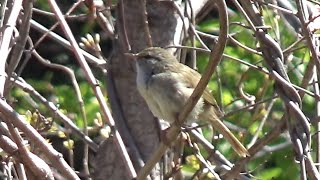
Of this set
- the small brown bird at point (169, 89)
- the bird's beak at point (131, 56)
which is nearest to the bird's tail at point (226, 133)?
the small brown bird at point (169, 89)

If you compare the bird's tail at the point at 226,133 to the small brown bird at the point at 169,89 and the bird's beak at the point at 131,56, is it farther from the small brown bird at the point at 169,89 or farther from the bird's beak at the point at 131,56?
the bird's beak at the point at 131,56

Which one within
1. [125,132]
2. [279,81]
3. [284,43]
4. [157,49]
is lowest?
[284,43]

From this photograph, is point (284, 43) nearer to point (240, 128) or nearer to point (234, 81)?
point (234, 81)

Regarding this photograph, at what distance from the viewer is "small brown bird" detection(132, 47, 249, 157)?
374 centimetres

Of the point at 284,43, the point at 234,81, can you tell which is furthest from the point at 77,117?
the point at 284,43

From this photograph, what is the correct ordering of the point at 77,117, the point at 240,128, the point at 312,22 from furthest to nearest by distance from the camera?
the point at 77,117
the point at 240,128
the point at 312,22

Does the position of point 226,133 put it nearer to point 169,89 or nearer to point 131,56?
point 169,89

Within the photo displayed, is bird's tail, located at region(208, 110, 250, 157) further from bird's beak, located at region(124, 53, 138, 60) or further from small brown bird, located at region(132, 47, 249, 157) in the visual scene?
bird's beak, located at region(124, 53, 138, 60)

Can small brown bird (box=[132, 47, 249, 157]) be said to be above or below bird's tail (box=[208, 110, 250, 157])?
above

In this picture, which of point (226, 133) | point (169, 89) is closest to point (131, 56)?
point (169, 89)

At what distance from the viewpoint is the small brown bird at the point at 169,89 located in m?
3.74

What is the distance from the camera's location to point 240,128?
4.87 metres

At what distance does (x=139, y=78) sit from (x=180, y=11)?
1.09 ft

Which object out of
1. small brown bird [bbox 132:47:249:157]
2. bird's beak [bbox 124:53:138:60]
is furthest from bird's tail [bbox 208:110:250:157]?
bird's beak [bbox 124:53:138:60]
